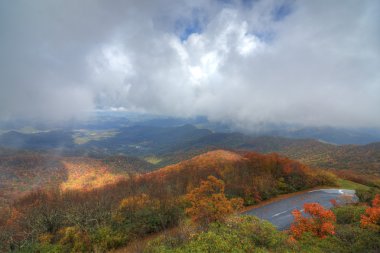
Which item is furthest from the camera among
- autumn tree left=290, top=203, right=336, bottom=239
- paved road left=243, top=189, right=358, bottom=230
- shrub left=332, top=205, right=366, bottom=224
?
paved road left=243, top=189, right=358, bottom=230

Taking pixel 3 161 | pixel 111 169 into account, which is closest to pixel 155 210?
pixel 111 169

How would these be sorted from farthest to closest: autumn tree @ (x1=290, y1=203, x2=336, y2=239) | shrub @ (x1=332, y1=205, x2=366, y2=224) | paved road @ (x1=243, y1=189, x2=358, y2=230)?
paved road @ (x1=243, y1=189, x2=358, y2=230) → shrub @ (x1=332, y1=205, x2=366, y2=224) → autumn tree @ (x1=290, y1=203, x2=336, y2=239)

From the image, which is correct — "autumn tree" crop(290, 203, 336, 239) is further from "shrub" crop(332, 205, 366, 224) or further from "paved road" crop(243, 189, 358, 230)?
"paved road" crop(243, 189, 358, 230)

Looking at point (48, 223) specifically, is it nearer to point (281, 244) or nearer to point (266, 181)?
point (281, 244)

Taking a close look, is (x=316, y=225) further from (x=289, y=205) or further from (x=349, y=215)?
(x=289, y=205)

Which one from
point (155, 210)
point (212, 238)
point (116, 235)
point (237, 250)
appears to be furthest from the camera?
point (155, 210)

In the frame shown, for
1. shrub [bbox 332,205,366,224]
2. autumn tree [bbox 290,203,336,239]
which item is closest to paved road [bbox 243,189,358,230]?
shrub [bbox 332,205,366,224]

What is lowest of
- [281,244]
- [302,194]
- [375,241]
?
[302,194]

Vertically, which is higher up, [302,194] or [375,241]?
[375,241]

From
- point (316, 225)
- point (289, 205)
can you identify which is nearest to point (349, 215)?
point (316, 225)
